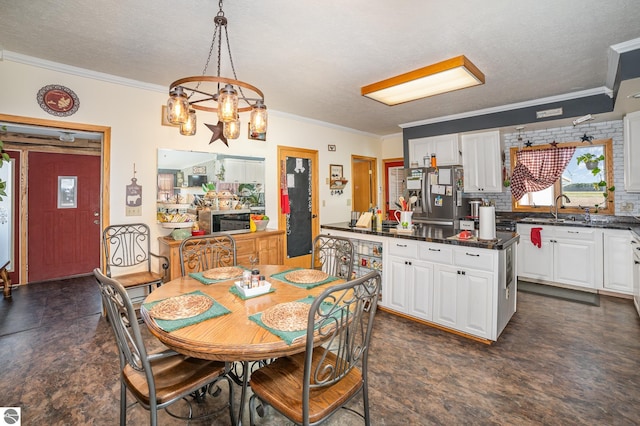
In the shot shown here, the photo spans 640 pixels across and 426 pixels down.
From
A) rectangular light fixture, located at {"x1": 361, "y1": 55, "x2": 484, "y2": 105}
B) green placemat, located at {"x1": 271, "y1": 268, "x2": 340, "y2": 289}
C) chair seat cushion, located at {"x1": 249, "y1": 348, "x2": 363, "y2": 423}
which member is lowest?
chair seat cushion, located at {"x1": 249, "y1": 348, "x2": 363, "y2": 423}

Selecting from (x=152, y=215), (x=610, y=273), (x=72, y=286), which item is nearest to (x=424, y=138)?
(x=610, y=273)

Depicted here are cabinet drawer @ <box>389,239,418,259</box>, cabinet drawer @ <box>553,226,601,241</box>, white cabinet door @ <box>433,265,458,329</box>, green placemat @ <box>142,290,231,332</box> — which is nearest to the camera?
green placemat @ <box>142,290,231,332</box>

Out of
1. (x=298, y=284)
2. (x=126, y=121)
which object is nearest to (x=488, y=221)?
(x=298, y=284)

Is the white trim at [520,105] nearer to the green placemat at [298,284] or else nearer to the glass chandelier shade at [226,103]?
the green placemat at [298,284]

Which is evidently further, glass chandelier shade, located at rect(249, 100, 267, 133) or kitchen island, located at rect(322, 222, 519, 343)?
kitchen island, located at rect(322, 222, 519, 343)

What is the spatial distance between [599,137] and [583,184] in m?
0.68

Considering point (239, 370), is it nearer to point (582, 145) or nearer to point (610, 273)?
point (610, 273)

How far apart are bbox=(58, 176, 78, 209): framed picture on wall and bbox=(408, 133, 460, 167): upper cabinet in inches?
226

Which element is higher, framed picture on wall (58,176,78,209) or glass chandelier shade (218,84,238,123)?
glass chandelier shade (218,84,238,123)

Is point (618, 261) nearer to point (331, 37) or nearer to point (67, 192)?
point (331, 37)

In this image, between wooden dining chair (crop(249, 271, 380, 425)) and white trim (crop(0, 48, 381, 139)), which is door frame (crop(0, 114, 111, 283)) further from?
wooden dining chair (crop(249, 271, 380, 425))

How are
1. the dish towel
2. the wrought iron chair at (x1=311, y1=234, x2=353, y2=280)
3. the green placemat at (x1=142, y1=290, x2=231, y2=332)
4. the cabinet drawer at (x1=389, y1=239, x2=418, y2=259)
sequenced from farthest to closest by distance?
the dish towel < the cabinet drawer at (x1=389, y1=239, x2=418, y2=259) < the wrought iron chair at (x1=311, y1=234, x2=353, y2=280) < the green placemat at (x1=142, y1=290, x2=231, y2=332)

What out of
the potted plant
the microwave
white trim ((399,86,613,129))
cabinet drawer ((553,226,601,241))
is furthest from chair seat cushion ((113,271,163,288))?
the potted plant

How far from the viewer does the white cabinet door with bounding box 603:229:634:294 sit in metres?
3.58
